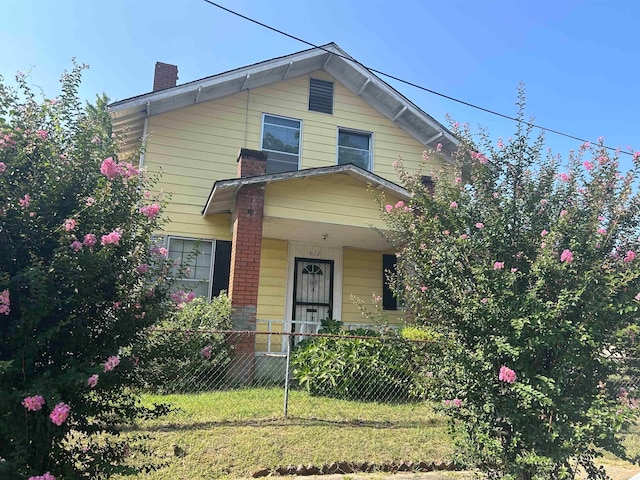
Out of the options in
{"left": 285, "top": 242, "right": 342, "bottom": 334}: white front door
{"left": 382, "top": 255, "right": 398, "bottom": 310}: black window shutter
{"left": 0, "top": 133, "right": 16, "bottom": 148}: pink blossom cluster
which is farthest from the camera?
{"left": 382, "top": 255, "right": 398, "bottom": 310}: black window shutter

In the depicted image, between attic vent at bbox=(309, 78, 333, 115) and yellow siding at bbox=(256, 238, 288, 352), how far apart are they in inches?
145

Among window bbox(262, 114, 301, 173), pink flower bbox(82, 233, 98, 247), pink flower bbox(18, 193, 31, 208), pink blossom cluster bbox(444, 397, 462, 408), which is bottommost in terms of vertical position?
pink blossom cluster bbox(444, 397, 462, 408)

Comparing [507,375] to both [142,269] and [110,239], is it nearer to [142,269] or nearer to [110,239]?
[142,269]

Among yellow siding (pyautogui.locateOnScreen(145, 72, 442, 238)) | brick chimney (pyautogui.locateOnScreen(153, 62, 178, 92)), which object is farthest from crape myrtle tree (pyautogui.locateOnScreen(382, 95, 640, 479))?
brick chimney (pyautogui.locateOnScreen(153, 62, 178, 92))

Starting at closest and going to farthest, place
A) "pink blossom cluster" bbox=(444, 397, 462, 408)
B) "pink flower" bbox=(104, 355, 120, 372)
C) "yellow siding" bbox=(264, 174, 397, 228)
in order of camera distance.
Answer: "pink flower" bbox=(104, 355, 120, 372)
"pink blossom cluster" bbox=(444, 397, 462, 408)
"yellow siding" bbox=(264, 174, 397, 228)

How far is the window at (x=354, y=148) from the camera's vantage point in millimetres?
11133

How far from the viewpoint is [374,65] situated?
28.9 ft

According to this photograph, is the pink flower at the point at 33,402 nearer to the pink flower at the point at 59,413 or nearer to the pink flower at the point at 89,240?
the pink flower at the point at 59,413

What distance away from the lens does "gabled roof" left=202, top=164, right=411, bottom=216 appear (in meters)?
7.84

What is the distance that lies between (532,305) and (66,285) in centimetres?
315

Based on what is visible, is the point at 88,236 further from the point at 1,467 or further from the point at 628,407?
the point at 628,407

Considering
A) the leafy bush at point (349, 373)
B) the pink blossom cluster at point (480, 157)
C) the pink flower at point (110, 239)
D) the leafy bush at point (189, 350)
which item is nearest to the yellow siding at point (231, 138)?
the leafy bush at point (189, 350)

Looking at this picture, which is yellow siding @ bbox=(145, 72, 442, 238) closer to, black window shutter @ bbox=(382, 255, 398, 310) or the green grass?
black window shutter @ bbox=(382, 255, 398, 310)

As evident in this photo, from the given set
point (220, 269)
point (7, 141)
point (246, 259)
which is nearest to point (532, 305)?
point (7, 141)
